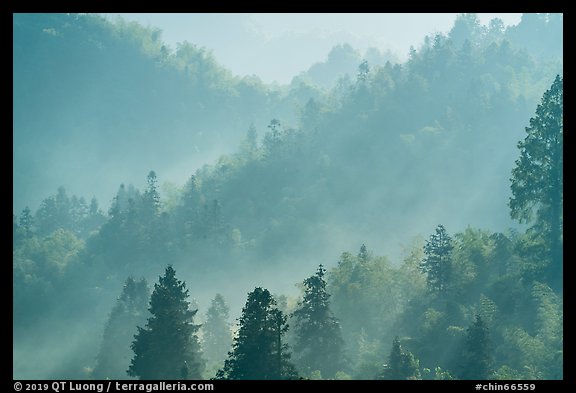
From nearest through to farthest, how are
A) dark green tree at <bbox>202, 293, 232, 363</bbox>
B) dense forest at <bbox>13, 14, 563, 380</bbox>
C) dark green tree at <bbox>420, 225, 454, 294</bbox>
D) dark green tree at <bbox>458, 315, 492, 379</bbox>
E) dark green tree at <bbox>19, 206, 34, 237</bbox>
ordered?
1. dark green tree at <bbox>458, 315, 492, 379</bbox>
2. dense forest at <bbox>13, 14, 563, 380</bbox>
3. dark green tree at <bbox>420, 225, 454, 294</bbox>
4. dark green tree at <bbox>202, 293, 232, 363</bbox>
5. dark green tree at <bbox>19, 206, 34, 237</bbox>

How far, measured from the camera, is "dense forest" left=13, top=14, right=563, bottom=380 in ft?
149

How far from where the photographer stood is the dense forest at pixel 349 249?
45.6 metres

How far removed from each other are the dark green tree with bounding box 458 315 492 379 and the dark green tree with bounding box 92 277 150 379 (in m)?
48.1

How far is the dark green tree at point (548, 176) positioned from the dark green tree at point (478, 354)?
32.7 ft

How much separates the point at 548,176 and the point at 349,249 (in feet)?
293

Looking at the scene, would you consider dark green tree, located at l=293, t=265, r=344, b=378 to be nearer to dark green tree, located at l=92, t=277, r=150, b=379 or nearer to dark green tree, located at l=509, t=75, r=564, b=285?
dark green tree, located at l=509, t=75, r=564, b=285

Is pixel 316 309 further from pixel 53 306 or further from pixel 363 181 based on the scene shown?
pixel 363 181

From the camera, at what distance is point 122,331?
79250 mm

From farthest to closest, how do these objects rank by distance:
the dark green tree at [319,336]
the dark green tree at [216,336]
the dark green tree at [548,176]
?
1. the dark green tree at [216,336]
2. the dark green tree at [319,336]
3. the dark green tree at [548,176]

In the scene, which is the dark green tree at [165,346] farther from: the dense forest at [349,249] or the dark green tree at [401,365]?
the dark green tree at [401,365]

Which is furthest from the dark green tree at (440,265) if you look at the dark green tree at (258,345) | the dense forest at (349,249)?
the dark green tree at (258,345)

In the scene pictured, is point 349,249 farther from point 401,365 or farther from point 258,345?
point 258,345

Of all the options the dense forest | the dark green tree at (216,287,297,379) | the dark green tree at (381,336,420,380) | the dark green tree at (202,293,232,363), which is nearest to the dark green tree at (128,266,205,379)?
the dense forest
